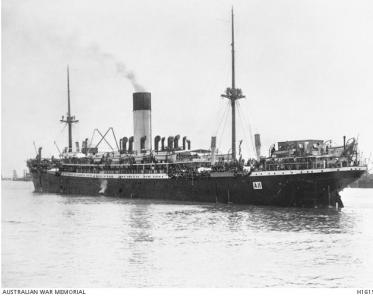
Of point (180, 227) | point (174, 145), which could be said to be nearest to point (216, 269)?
point (180, 227)

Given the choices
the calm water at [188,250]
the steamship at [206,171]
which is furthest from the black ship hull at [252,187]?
the calm water at [188,250]

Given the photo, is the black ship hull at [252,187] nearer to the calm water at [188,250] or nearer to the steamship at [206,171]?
the steamship at [206,171]

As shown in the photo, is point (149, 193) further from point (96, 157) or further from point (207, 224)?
point (207, 224)

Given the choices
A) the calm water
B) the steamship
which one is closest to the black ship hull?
the steamship

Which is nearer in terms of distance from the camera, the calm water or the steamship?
the calm water

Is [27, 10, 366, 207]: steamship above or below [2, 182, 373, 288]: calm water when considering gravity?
above

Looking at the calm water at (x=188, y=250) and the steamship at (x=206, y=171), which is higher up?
the steamship at (x=206, y=171)

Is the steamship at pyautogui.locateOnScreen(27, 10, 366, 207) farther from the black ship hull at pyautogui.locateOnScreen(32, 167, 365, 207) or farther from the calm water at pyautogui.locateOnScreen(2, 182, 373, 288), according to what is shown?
the calm water at pyautogui.locateOnScreen(2, 182, 373, 288)
